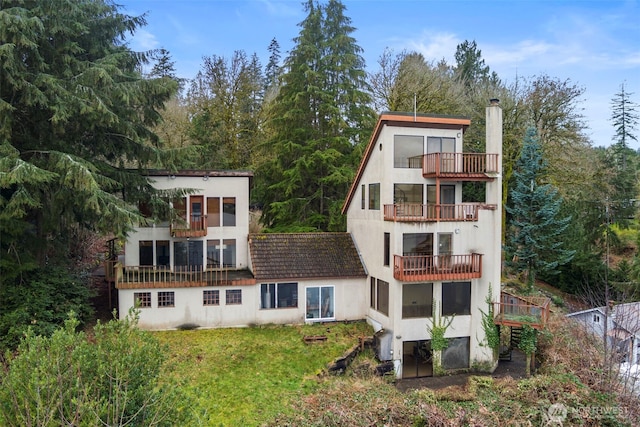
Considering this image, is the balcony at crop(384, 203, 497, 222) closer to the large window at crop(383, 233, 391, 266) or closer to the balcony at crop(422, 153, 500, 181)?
the large window at crop(383, 233, 391, 266)

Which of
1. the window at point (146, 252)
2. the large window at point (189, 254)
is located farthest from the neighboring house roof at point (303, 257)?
the window at point (146, 252)

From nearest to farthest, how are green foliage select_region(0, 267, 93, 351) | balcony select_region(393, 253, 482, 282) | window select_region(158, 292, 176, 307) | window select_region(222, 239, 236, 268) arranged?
green foliage select_region(0, 267, 93, 351) < balcony select_region(393, 253, 482, 282) < window select_region(158, 292, 176, 307) < window select_region(222, 239, 236, 268)

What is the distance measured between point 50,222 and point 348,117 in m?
16.2

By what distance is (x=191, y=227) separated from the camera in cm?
1805

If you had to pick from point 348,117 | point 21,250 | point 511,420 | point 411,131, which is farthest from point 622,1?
point 21,250

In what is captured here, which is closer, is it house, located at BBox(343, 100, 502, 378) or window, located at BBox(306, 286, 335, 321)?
house, located at BBox(343, 100, 502, 378)

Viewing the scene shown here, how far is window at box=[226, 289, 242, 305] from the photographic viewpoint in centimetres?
1702

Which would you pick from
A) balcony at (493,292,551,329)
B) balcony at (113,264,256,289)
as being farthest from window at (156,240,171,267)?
balcony at (493,292,551,329)

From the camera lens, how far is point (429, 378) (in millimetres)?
15805

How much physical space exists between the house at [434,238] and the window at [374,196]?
356 mm

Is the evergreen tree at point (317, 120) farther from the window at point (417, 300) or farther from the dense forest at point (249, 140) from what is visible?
the window at point (417, 300)

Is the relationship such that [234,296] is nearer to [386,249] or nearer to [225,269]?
[225,269]

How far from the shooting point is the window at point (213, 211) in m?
18.8

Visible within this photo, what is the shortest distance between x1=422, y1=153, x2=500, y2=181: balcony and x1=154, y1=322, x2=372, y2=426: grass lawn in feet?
22.6
